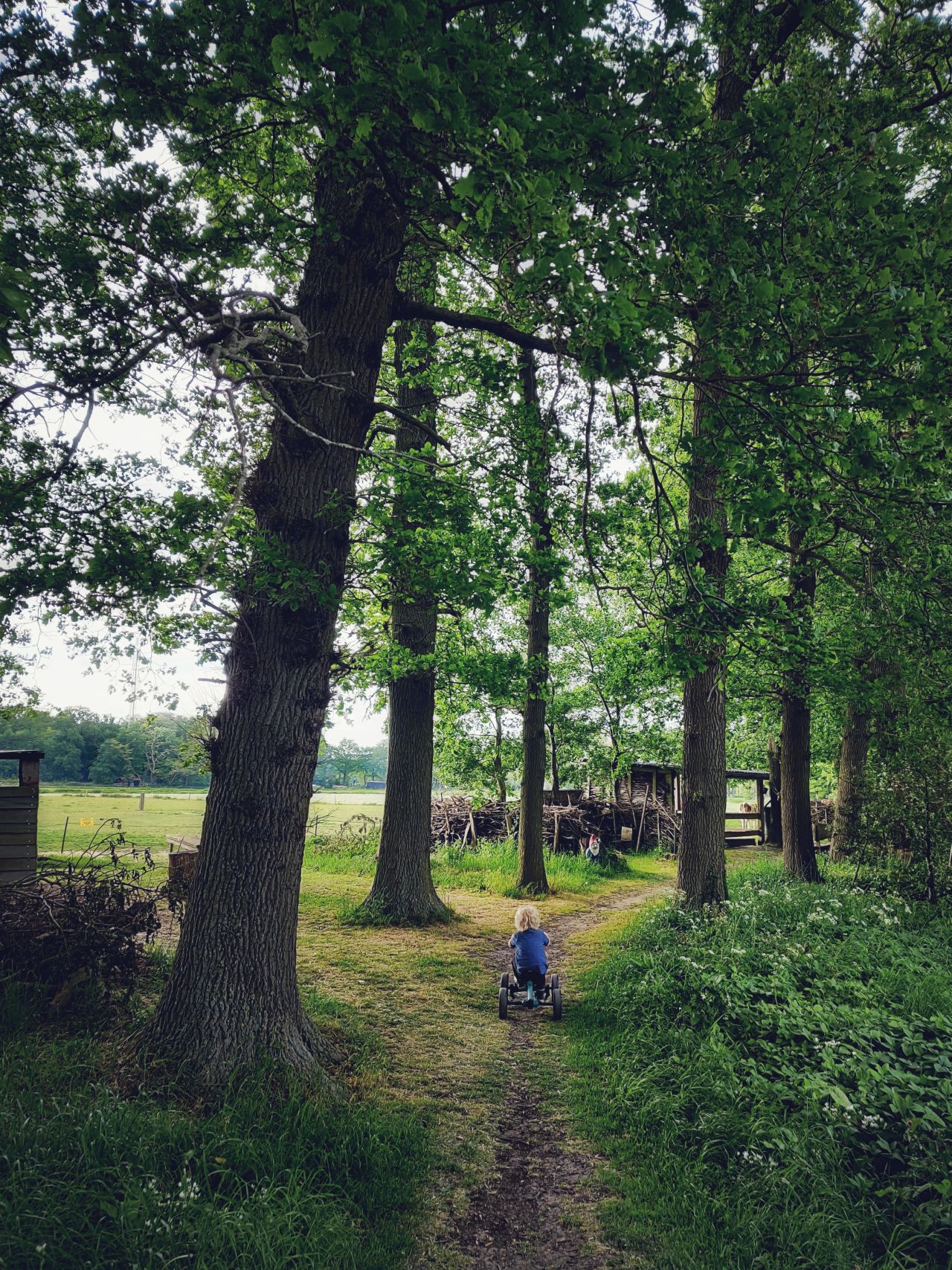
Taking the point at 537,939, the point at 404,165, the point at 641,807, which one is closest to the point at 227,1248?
the point at 537,939

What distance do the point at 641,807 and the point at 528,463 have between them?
61.8 feet

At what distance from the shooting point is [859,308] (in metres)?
3.50

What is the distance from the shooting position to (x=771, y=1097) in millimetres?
4504

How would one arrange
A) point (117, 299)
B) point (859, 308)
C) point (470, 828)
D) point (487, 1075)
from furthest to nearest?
point (470, 828)
point (487, 1075)
point (117, 299)
point (859, 308)

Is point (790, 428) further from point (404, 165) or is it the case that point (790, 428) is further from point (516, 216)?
point (404, 165)

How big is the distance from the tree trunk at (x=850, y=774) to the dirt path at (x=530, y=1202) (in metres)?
8.58

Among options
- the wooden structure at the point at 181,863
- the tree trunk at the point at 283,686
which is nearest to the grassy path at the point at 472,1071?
the tree trunk at the point at 283,686

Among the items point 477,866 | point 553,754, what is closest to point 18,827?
point 477,866

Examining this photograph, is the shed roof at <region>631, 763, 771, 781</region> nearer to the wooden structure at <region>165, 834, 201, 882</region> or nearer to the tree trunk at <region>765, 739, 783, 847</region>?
the tree trunk at <region>765, 739, 783, 847</region>

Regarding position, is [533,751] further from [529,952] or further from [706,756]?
[529,952]

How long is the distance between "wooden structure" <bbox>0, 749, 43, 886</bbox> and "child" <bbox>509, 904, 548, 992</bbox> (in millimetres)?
5107

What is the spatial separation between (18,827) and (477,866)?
1023cm

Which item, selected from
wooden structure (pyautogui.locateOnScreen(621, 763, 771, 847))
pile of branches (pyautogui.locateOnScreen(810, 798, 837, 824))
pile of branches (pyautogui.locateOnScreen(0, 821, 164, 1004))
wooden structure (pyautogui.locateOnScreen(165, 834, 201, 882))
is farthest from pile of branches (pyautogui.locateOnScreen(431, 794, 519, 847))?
pile of branches (pyautogui.locateOnScreen(0, 821, 164, 1004))

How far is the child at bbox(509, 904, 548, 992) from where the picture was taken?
6.85 m
